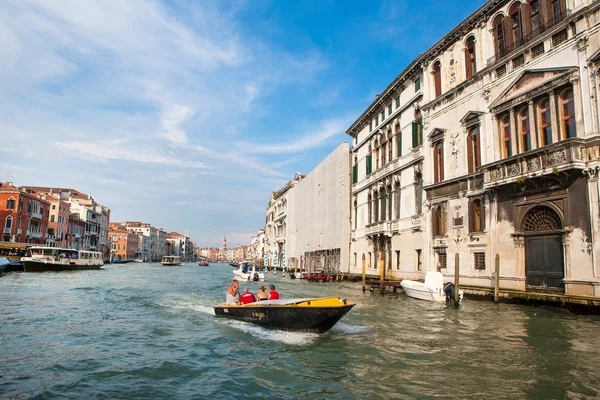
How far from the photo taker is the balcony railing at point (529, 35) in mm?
15886

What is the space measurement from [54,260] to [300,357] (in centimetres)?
4036

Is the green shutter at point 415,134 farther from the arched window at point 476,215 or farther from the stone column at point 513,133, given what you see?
the stone column at point 513,133

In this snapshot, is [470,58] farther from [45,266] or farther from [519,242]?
[45,266]

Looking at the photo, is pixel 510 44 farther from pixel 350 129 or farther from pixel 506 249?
pixel 350 129

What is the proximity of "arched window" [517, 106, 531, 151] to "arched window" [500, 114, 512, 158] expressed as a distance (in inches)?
28.2

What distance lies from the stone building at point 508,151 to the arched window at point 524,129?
47 mm

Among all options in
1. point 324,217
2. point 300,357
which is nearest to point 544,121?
point 300,357

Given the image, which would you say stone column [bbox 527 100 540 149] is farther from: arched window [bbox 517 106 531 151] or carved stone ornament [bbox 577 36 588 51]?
carved stone ornament [bbox 577 36 588 51]

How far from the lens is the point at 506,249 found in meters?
17.5

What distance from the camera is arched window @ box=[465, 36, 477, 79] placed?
20.9 m

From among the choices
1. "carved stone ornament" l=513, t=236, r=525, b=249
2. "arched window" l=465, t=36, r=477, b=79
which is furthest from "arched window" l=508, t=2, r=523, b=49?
"carved stone ornament" l=513, t=236, r=525, b=249

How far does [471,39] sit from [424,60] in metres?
3.90

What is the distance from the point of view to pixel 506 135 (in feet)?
60.4

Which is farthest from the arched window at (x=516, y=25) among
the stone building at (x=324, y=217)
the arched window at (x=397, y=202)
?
the stone building at (x=324, y=217)
